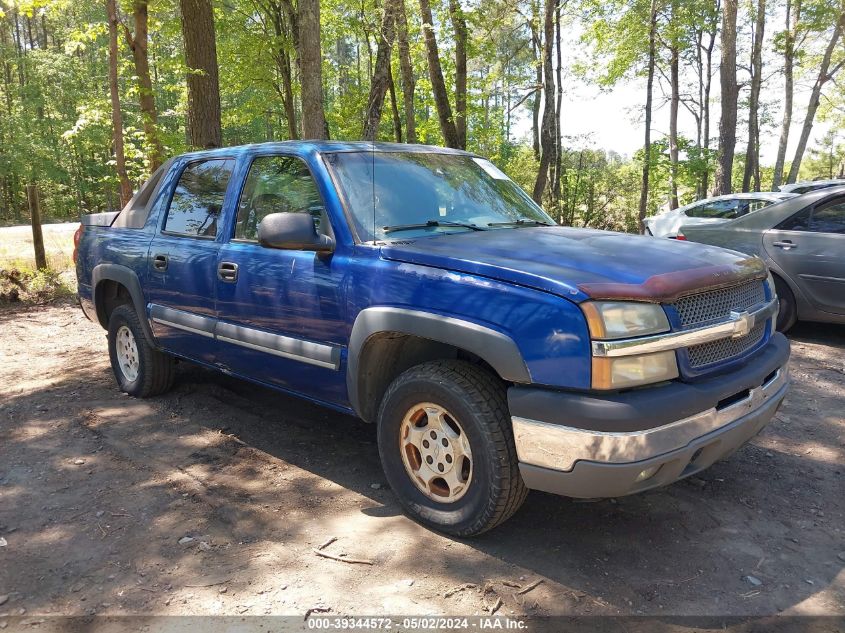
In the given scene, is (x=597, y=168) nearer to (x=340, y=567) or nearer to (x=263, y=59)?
(x=263, y=59)

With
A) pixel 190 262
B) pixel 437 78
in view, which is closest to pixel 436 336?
pixel 190 262

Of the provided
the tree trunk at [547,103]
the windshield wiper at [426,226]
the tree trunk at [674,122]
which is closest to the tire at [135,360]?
the windshield wiper at [426,226]

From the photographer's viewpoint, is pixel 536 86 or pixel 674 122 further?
pixel 674 122

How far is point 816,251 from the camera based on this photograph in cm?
644

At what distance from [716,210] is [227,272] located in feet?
22.4

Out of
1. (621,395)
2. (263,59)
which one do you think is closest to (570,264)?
(621,395)

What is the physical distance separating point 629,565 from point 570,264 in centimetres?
136

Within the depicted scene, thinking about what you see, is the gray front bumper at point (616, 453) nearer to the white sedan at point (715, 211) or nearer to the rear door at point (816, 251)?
the rear door at point (816, 251)

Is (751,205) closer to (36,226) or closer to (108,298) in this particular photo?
(108,298)

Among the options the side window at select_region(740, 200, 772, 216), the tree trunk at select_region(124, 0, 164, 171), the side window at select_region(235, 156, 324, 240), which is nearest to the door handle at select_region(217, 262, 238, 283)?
the side window at select_region(235, 156, 324, 240)

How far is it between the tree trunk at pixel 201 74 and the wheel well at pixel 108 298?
16.9 feet

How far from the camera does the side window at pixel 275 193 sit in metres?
3.62

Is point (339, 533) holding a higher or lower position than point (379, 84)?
lower

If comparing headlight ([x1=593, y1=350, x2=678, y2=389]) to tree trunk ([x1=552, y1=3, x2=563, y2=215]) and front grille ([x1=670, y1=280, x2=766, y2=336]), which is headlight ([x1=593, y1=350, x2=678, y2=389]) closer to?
front grille ([x1=670, y1=280, x2=766, y2=336])
